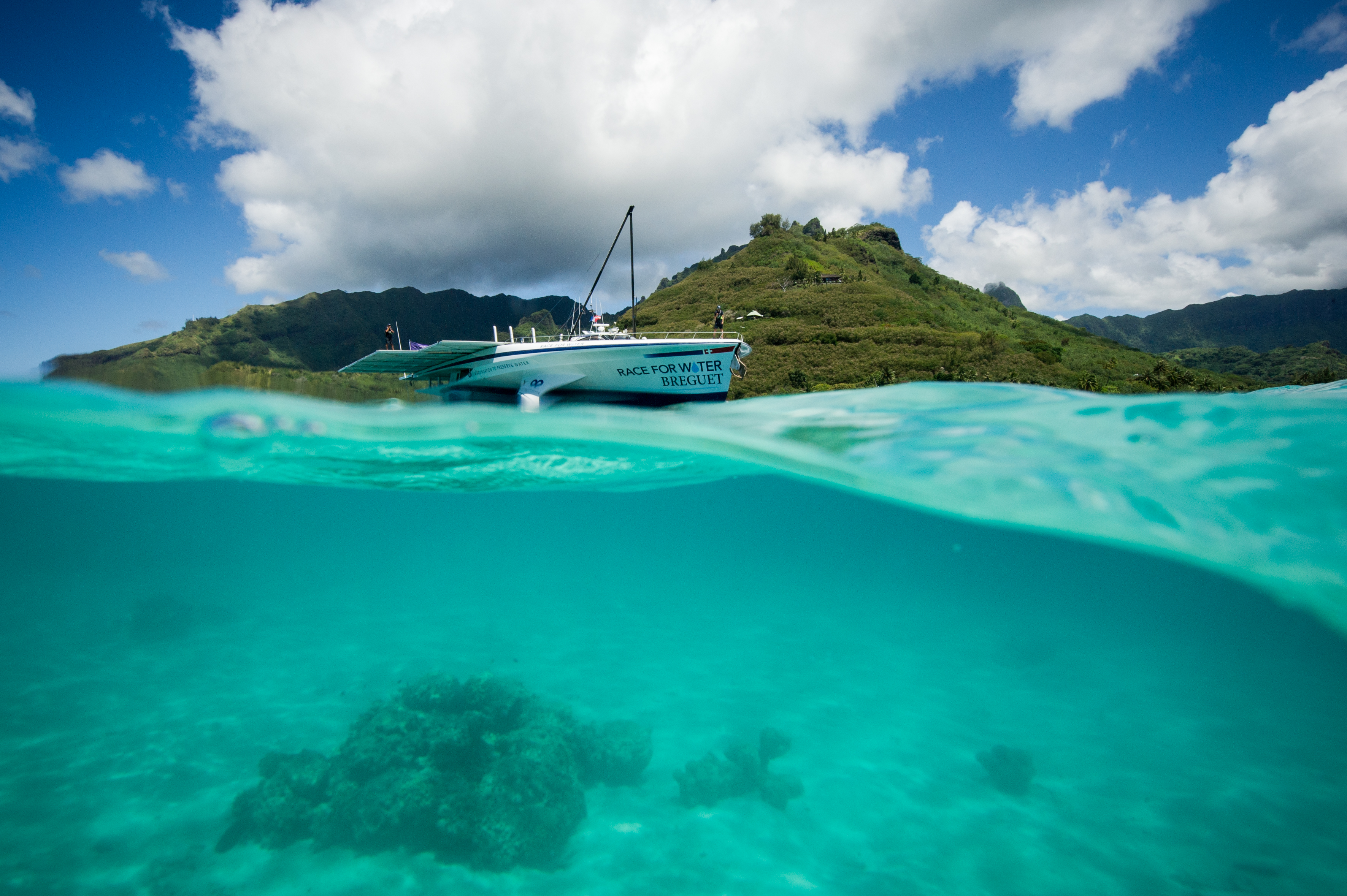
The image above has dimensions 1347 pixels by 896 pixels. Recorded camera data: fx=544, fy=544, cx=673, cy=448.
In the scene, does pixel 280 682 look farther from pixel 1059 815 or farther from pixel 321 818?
pixel 1059 815

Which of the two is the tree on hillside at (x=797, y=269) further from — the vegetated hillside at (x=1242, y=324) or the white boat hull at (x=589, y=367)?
the vegetated hillside at (x=1242, y=324)

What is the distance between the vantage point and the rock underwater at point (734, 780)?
281 inches

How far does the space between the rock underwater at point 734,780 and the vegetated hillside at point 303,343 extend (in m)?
8.16

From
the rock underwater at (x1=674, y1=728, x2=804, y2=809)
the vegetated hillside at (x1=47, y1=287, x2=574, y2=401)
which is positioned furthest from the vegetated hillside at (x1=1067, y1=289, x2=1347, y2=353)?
the rock underwater at (x1=674, y1=728, x2=804, y2=809)

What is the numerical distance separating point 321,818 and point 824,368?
134ft

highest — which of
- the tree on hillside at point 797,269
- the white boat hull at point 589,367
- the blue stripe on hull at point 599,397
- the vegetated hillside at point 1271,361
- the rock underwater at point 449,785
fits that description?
the tree on hillside at point 797,269

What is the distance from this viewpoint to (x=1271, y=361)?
6656cm

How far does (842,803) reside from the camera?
7336mm

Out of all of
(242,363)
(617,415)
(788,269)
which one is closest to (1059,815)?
(617,415)

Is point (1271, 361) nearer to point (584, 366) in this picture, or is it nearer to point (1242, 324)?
point (584, 366)

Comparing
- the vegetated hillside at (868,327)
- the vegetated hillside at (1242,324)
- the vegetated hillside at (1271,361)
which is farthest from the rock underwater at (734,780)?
the vegetated hillside at (1242,324)

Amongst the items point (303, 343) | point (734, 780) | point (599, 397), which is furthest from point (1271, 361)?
point (303, 343)

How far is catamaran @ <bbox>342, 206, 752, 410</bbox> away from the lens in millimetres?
14516

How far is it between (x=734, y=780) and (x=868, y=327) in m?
49.8
